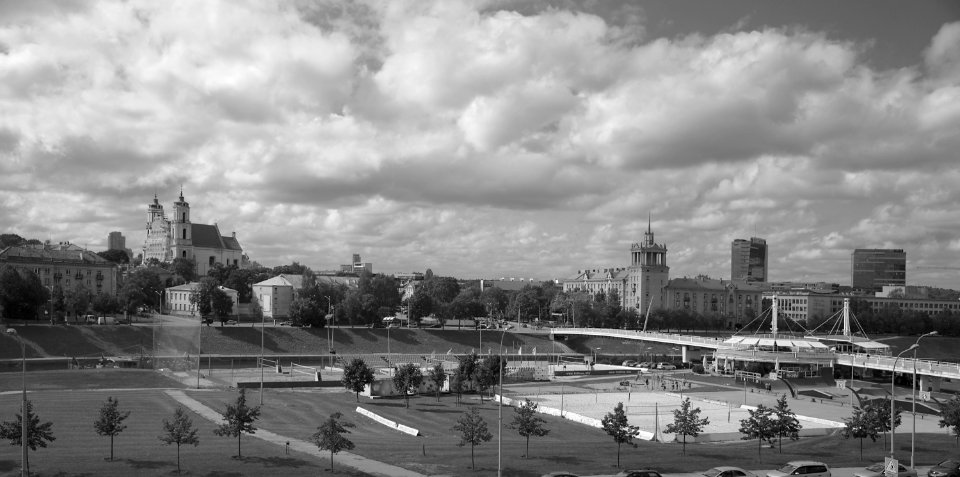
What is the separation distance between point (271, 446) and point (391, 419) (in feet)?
51.0

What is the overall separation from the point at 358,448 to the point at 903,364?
6970cm

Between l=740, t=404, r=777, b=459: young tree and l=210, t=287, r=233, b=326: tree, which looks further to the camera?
l=210, t=287, r=233, b=326: tree

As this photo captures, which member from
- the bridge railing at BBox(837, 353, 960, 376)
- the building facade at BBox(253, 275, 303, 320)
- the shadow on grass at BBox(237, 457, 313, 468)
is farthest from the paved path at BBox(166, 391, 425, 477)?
the building facade at BBox(253, 275, 303, 320)

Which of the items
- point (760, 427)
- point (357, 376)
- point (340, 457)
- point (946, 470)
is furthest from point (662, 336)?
point (340, 457)

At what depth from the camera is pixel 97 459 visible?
3656cm

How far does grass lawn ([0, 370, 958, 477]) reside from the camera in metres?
35.6

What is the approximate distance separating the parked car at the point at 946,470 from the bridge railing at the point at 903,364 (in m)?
47.1

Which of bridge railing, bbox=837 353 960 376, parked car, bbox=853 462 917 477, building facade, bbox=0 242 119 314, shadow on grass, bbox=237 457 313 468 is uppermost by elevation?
building facade, bbox=0 242 119 314

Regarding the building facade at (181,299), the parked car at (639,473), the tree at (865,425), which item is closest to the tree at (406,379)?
the tree at (865,425)

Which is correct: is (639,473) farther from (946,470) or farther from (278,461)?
(278,461)

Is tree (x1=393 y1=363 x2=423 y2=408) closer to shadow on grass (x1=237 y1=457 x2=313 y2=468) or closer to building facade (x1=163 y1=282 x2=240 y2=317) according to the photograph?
shadow on grass (x1=237 y1=457 x2=313 y2=468)

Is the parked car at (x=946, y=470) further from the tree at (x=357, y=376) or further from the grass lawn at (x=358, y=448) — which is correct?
the tree at (x=357, y=376)

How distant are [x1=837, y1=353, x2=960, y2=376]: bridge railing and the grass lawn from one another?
33338 millimetres

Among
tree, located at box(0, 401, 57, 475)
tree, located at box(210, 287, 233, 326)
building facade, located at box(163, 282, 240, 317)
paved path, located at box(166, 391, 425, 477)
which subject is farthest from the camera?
building facade, located at box(163, 282, 240, 317)
